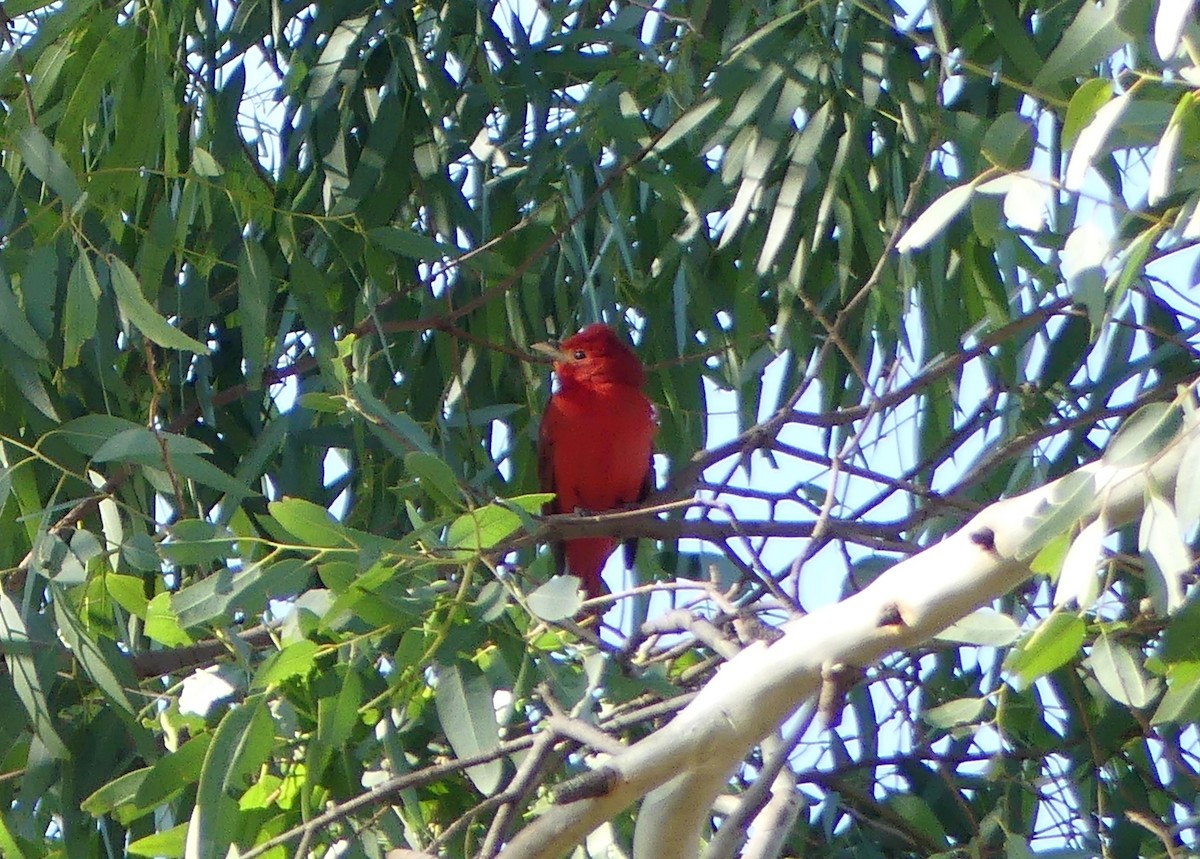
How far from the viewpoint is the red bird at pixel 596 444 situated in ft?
14.2

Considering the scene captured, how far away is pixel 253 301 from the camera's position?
2.73m

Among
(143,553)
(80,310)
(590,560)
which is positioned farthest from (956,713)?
(590,560)

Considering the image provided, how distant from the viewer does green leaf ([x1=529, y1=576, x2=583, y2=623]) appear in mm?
1892

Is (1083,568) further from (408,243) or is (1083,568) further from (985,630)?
(408,243)

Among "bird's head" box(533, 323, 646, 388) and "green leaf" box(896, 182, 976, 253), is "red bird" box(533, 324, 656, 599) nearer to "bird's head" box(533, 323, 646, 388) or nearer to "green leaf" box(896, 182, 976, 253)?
Answer: "bird's head" box(533, 323, 646, 388)

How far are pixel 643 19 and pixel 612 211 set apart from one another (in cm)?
34

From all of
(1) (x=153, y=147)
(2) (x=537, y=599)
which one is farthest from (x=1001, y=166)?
(1) (x=153, y=147)

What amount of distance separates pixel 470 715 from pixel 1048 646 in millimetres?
697

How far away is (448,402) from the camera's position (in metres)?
3.49

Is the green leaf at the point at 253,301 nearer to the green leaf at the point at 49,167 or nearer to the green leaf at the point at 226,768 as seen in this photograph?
the green leaf at the point at 49,167

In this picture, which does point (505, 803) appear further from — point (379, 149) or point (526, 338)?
point (526, 338)

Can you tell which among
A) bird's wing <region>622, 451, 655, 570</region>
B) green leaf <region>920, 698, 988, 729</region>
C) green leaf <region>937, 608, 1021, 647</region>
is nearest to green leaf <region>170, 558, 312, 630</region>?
green leaf <region>937, 608, 1021, 647</region>

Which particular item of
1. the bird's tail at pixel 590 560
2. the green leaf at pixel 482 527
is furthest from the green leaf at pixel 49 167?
the bird's tail at pixel 590 560

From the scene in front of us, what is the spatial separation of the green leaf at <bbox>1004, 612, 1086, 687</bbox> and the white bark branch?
0.06 meters
